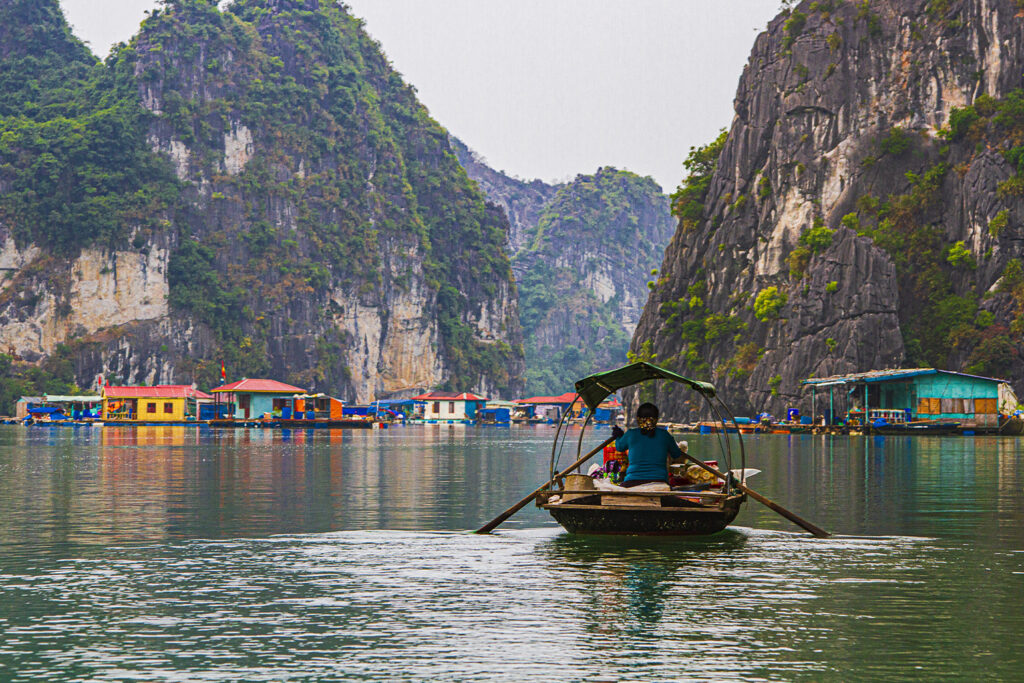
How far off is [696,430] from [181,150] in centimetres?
9638

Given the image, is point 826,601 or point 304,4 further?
point 304,4

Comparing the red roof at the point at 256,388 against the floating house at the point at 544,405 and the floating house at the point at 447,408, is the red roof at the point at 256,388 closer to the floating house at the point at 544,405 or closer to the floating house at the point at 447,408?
the floating house at the point at 447,408

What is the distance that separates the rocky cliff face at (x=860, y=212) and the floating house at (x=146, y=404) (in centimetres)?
4793

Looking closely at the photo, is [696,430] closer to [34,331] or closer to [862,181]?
[862,181]

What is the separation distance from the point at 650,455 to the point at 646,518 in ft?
3.98

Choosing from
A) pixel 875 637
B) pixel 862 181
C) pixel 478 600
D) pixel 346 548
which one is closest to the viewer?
pixel 875 637

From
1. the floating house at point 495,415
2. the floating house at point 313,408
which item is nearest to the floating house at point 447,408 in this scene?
the floating house at point 495,415

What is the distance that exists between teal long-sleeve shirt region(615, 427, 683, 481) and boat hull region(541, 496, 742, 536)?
2.81ft

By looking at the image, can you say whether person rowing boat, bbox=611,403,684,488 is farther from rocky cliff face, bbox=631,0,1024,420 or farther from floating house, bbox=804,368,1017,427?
rocky cliff face, bbox=631,0,1024,420

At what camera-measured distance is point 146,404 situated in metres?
120

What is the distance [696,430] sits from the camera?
327 ft

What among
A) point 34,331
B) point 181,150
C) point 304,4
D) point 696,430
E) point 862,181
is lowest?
point 696,430

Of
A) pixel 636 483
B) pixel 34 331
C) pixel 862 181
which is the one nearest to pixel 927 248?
pixel 862 181

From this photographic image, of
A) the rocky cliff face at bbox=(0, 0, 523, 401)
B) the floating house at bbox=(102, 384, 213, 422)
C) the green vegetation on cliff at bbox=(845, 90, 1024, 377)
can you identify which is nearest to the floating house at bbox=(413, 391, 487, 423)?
the rocky cliff face at bbox=(0, 0, 523, 401)
